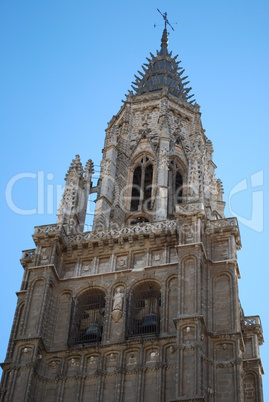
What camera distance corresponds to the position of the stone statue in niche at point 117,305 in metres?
39.8

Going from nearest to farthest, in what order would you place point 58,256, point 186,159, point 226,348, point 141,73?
point 226,348
point 58,256
point 186,159
point 141,73

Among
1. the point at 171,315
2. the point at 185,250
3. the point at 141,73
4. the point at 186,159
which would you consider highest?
the point at 141,73

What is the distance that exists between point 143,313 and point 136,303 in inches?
21.0


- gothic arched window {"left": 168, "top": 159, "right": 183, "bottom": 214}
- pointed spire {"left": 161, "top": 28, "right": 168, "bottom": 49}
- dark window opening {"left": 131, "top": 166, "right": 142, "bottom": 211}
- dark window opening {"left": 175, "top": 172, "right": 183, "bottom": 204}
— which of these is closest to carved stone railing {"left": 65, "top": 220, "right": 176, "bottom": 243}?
gothic arched window {"left": 168, "top": 159, "right": 183, "bottom": 214}

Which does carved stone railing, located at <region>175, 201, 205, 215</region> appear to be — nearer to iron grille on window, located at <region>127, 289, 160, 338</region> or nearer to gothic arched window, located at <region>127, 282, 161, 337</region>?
gothic arched window, located at <region>127, 282, 161, 337</region>

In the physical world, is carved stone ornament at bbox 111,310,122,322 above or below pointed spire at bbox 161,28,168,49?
below

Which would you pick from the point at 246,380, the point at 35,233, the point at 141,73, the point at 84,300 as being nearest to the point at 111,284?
the point at 84,300

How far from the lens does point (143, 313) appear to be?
4059 centimetres

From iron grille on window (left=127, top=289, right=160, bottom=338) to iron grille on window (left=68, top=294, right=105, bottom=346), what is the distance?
1.48 m

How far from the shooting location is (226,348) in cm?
3719

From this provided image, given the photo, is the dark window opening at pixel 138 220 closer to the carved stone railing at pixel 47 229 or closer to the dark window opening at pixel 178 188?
the dark window opening at pixel 178 188

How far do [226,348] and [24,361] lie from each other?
324 inches

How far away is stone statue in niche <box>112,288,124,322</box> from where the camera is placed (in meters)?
39.8

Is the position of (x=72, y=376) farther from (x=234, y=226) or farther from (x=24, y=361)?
(x=234, y=226)
